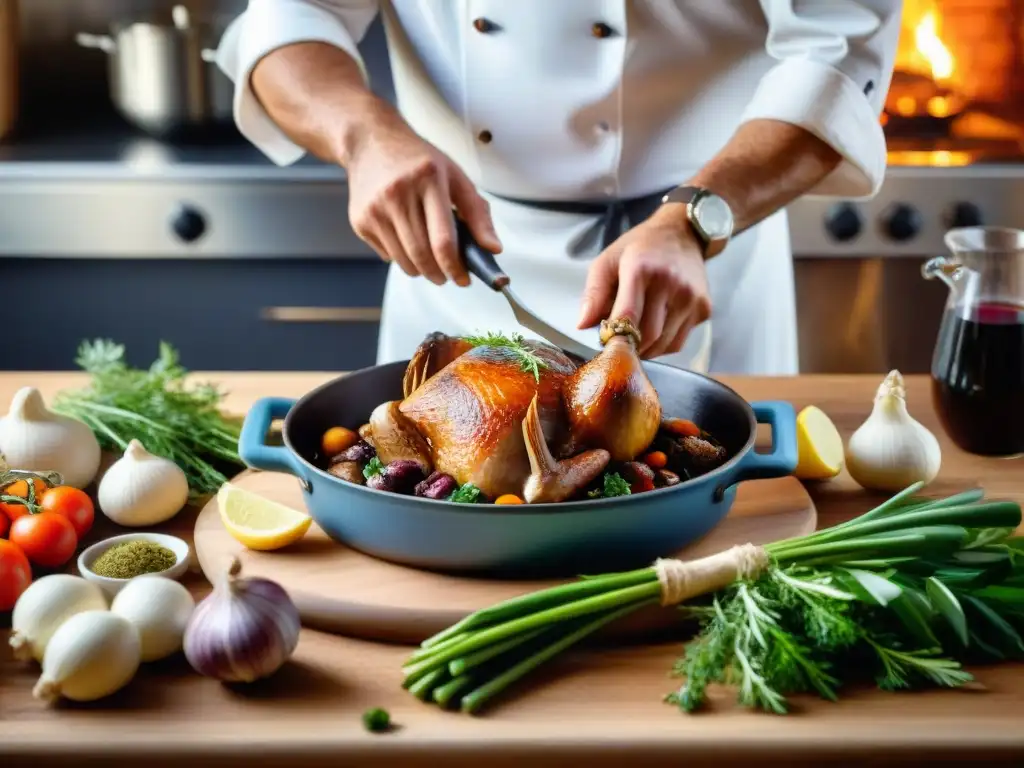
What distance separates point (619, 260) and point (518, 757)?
2.33 ft

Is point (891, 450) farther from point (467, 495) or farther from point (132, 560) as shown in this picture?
point (132, 560)

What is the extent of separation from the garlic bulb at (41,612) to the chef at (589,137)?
0.65 meters

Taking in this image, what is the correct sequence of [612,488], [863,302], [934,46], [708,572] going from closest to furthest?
[708,572] < [612,488] < [863,302] < [934,46]

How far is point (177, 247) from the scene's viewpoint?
9.45 feet

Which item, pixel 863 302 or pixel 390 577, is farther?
pixel 863 302

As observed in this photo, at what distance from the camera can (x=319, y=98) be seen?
185 centimetres

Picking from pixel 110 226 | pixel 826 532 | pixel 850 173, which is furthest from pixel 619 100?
pixel 110 226

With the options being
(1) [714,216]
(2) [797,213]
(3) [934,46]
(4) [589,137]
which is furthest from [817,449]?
(3) [934,46]

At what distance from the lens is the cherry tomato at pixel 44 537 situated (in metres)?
1.28

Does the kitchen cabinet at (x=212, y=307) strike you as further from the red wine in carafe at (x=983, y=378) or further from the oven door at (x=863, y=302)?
the red wine in carafe at (x=983, y=378)

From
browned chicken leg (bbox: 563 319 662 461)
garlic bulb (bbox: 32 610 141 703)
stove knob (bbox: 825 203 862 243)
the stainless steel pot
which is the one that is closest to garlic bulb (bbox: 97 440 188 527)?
garlic bulb (bbox: 32 610 141 703)

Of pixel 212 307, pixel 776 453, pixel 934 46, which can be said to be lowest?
pixel 212 307

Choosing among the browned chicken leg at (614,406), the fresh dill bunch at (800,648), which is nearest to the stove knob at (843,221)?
the browned chicken leg at (614,406)

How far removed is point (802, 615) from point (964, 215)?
6.61 ft
